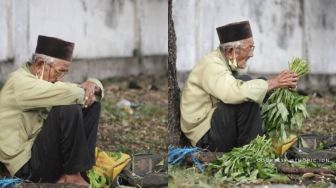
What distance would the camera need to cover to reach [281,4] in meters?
7.17

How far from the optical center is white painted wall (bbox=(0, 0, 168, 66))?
5.75 metres

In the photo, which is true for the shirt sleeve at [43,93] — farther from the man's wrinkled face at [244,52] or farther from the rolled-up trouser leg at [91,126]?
the man's wrinkled face at [244,52]

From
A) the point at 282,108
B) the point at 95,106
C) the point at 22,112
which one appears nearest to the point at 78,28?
the point at 95,106

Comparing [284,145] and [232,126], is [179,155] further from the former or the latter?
[284,145]

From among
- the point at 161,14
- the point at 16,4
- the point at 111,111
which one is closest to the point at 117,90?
the point at 111,111

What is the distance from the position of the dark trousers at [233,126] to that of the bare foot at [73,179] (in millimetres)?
1130

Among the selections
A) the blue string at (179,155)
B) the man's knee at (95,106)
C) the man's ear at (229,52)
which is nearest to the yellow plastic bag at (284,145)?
the blue string at (179,155)

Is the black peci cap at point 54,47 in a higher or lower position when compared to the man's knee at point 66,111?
higher

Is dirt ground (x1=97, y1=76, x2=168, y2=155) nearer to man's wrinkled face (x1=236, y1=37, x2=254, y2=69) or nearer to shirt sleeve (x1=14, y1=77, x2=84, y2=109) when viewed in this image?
man's wrinkled face (x1=236, y1=37, x2=254, y2=69)

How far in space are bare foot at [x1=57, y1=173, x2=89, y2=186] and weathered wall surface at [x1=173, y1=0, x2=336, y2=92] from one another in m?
1.18

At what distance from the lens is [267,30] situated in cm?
636

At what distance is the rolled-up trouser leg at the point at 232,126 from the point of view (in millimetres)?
5273

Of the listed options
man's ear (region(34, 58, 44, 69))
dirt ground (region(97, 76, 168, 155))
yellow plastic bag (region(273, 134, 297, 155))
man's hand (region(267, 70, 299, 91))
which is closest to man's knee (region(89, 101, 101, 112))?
man's ear (region(34, 58, 44, 69))

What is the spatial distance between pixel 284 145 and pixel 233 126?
70 cm
